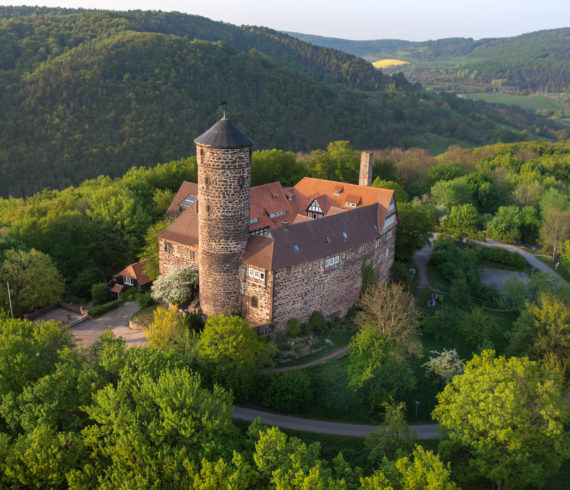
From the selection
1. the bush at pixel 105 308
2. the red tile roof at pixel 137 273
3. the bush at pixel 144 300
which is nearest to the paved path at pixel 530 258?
the red tile roof at pixel 137 273

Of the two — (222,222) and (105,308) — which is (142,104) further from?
(222,222)

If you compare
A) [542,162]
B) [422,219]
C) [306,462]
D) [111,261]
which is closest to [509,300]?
[422,219]

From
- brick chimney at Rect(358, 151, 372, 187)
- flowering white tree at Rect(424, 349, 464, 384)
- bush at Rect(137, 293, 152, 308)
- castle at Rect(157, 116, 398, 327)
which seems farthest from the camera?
brick chimney at Rect(358, 151, 372, 187)

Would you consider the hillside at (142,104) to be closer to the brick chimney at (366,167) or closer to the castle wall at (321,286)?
the brick chimney at (366,167)

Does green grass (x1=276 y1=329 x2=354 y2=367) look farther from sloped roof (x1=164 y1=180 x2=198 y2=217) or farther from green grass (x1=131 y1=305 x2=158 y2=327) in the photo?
sloped roof (x1=164 y1=180 x2=198 y2=217)

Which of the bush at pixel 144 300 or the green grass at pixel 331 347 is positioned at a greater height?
the bush at pixel 144 300

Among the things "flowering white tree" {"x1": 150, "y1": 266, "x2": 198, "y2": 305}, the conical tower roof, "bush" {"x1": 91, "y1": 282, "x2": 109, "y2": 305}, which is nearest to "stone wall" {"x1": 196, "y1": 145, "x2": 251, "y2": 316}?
the conical tower roof

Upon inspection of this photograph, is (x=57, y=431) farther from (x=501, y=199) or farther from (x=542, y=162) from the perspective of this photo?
(x=542, y=162)

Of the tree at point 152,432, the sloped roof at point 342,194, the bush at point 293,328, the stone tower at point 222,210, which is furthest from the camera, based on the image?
the sloped roof at point 342,194
